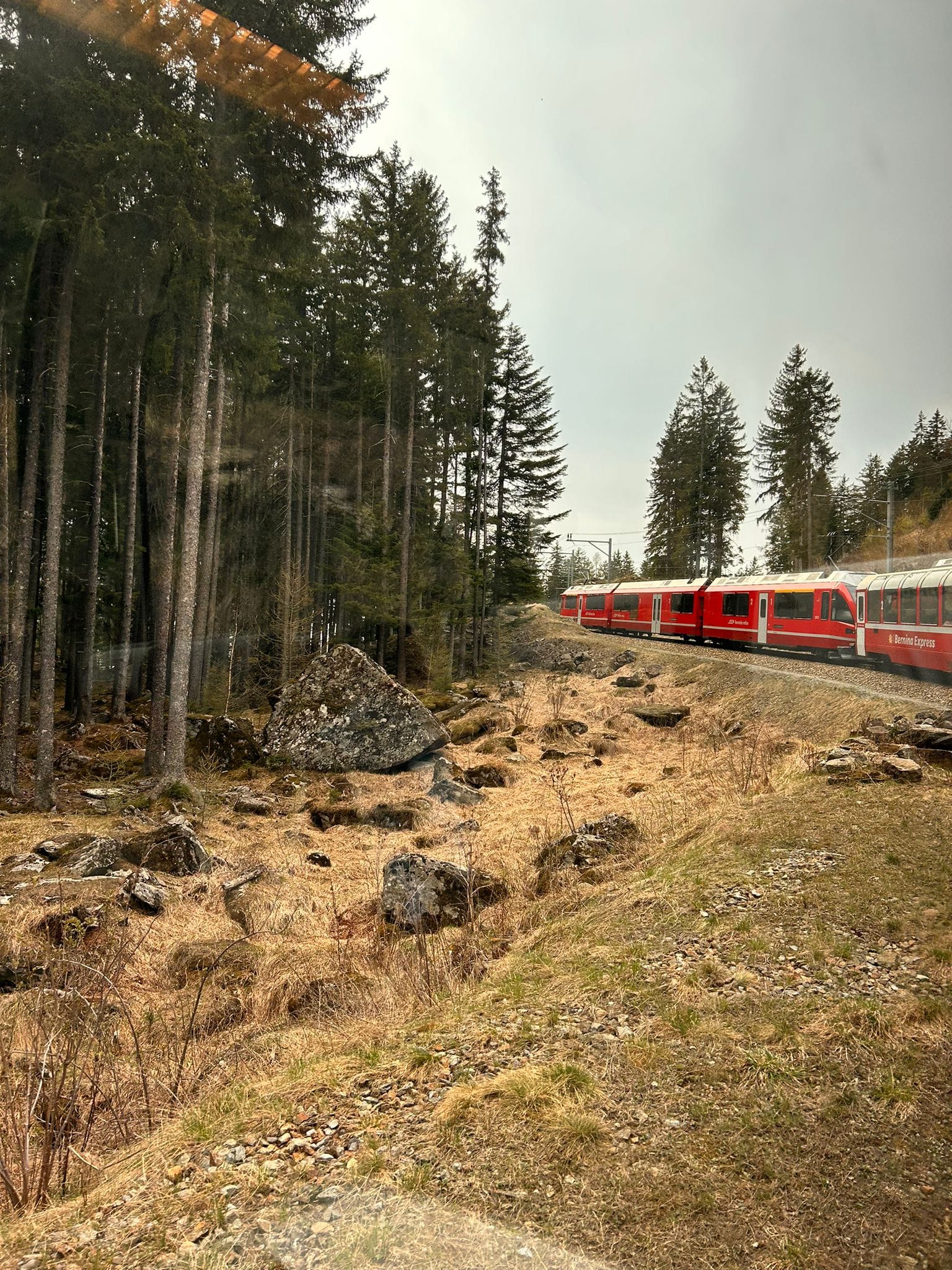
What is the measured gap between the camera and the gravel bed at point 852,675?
1271 cm

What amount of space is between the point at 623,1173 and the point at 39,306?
1546cm

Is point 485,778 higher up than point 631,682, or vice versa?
point 631,682

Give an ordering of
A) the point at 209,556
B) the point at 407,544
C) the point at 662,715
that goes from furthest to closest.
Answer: the point at 407,544, the point at 209,556, the point at 662,715

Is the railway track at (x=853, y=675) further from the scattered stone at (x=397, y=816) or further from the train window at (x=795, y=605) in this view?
the scattered stone at (x=397, y=816)

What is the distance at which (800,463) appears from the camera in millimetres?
37562

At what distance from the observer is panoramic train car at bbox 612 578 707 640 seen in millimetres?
26750

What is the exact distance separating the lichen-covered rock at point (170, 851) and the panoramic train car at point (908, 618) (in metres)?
15.1

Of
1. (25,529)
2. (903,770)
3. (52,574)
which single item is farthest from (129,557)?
(903,770)

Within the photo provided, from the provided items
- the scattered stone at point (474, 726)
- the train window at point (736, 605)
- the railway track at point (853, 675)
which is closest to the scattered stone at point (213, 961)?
the scattered stone at point (474, 726)

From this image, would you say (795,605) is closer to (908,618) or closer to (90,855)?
(908,618)

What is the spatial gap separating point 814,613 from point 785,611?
4.49 ft

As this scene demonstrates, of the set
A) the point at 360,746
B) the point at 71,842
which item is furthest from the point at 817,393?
the point at 71,842

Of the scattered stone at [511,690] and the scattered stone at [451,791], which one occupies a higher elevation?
the scattered stone at [511,690]

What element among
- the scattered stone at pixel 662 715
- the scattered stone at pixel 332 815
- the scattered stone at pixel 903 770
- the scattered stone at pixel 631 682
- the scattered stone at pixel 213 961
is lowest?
the scattered stone at pixel 332 815
